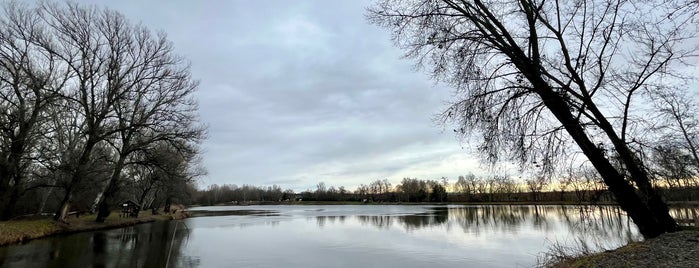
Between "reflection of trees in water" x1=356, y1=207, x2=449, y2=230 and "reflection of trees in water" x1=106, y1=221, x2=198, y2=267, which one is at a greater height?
"reflection of trees in water" x1=356, y1=207, x2=449, y2=230

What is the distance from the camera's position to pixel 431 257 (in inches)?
635

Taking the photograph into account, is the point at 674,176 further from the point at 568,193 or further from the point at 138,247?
the point at 138,247

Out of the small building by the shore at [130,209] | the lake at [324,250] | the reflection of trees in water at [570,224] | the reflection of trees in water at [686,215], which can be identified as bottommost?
the lake at [324,250]

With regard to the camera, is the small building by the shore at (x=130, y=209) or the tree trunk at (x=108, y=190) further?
the small building by the shore at (x=130, y=209)

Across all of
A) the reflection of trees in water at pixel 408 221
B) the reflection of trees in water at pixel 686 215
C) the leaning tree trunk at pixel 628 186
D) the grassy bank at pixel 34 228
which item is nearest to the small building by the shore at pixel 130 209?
the grassy bank at pixel 34 228

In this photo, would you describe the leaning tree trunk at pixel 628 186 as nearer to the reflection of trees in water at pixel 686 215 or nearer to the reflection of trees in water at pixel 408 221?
the reflection of trees in water at pixel 686 215

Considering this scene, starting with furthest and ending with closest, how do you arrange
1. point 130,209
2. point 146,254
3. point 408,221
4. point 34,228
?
point 130,209, point 408,221, point 34,228, point 146,254

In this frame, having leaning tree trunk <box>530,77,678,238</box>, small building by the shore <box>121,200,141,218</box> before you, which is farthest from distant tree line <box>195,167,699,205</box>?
small building by the shore <box>121,200,141,218</box>

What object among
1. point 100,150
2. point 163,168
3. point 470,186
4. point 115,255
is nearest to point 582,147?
point 115,255

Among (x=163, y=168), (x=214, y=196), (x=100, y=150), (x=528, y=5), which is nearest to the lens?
(x=528, y=5)

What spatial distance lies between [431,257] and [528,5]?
9.29 metres

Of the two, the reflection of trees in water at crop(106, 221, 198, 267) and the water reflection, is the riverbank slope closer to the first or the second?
the reflection of trees in water at crop(106, 221, 198, 267)

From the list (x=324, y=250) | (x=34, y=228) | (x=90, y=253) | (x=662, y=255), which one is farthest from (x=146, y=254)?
(x=662, y=255)

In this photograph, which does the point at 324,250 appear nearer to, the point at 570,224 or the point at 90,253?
the point at 90,253
